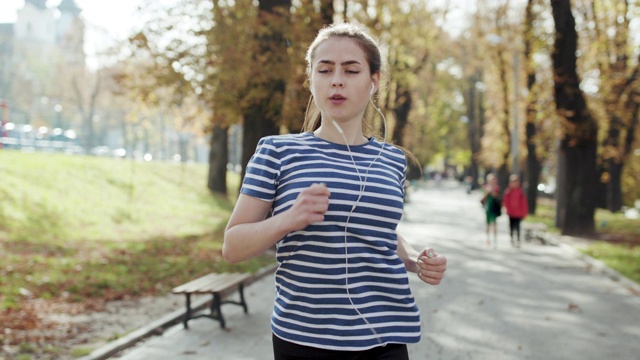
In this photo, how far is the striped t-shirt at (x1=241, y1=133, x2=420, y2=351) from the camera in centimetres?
242

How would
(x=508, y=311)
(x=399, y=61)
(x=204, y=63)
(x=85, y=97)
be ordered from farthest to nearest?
1. (x=85, y=97)
2. (x=399, y=61)
3. (x=204, y=63)
4. (x=508, y=311)

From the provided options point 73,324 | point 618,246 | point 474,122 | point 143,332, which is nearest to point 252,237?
point 143,332

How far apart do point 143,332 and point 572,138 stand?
16.9m

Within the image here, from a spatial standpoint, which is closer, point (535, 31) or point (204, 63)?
point (204, 63)

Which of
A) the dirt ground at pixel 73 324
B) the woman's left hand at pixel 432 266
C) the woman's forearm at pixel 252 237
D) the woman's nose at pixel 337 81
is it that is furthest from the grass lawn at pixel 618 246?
the woman's forearm at pixel 252 237

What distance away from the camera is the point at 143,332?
8211 millimetres

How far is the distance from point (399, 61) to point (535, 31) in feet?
32.0

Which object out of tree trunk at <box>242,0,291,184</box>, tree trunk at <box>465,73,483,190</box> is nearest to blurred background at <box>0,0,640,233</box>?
tree trunk at <box>242,0,291,184</box>

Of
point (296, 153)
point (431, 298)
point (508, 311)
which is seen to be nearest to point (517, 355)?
point (508, 311)

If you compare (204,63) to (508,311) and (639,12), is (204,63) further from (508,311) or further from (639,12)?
(508,311)

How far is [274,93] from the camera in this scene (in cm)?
1577

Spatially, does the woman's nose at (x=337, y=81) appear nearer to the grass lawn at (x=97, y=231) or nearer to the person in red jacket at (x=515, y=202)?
the grass lawn at (x=97, y=231)

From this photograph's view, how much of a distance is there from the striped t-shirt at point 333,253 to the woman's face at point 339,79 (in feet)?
0.44

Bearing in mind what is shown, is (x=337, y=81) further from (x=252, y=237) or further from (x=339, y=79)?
(x=252, y=237)
